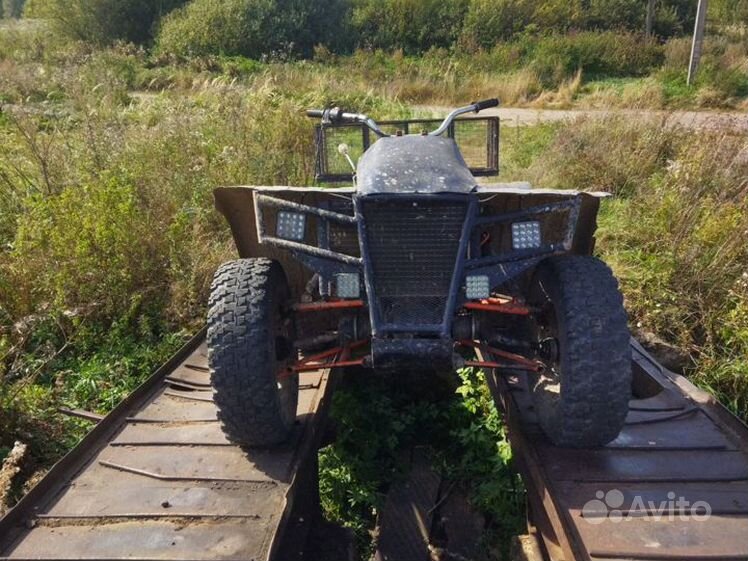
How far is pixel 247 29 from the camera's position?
19.5 metres

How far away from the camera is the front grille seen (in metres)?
2.74

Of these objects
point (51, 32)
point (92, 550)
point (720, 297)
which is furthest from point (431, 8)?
point (92, 550)

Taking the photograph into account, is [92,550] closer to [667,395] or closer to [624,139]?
[667,395]

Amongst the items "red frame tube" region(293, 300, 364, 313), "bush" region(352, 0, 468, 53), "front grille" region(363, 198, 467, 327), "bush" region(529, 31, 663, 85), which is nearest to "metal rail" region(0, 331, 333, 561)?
"red frame tube" region(293, 300, 364, 313)

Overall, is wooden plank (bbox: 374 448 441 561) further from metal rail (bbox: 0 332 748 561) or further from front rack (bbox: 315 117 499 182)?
front rack (bbox: 315 117 499 182)

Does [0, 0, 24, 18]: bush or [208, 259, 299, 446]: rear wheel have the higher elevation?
[0, 0, 24, 18]: bush

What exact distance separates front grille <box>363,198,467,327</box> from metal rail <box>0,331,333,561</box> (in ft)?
2.84

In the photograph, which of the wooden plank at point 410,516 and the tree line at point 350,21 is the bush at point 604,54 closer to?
the tree line at point 350,21

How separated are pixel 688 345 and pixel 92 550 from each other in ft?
12.7

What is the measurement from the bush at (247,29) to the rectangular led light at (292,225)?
17347 mm

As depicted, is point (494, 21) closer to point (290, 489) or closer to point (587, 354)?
point (587, 354)

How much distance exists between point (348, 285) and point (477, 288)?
21.6 inches

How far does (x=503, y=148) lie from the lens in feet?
30.3

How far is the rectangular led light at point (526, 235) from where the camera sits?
111 inches
